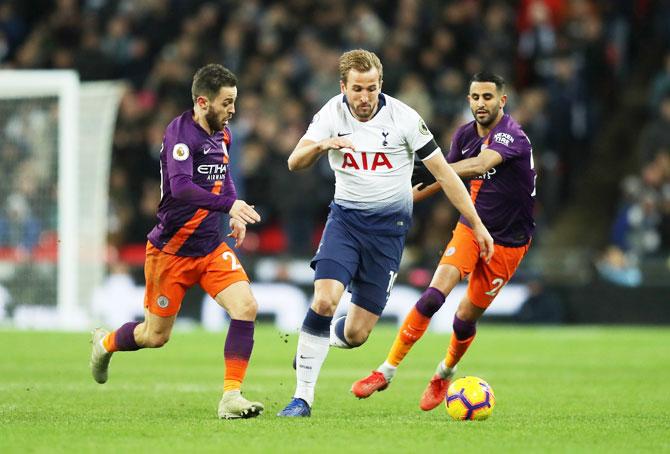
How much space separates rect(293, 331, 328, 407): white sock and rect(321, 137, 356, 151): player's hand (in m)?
1.36

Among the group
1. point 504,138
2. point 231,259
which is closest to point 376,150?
point 231,259

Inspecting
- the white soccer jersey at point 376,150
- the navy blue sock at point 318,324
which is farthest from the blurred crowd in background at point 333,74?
the navy blue sock at point 318,324

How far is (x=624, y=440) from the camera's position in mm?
7648

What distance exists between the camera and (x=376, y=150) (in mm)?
9039

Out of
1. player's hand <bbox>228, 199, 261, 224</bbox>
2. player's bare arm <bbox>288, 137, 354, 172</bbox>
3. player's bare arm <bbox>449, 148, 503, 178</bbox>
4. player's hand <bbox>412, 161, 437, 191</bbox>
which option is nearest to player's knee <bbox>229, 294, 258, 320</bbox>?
player's hand <bbox>228, 199, 261, 224</bbox>

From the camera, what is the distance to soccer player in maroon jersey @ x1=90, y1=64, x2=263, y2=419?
27.9 ft

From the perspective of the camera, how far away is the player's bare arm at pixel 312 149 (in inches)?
326

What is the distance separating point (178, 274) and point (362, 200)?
1380mm

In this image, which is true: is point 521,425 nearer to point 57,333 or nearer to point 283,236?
point 57,333

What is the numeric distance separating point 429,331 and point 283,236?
2.77m

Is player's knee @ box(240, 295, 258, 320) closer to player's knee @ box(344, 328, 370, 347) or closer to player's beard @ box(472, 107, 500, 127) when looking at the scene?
player's knee @ box(344, 328, 370, 347)

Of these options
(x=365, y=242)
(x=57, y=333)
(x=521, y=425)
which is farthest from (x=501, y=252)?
(x=57, y=333)

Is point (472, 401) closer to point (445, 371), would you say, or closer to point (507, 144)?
point (445, 371)

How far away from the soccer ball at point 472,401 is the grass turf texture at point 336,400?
4.4 inches
